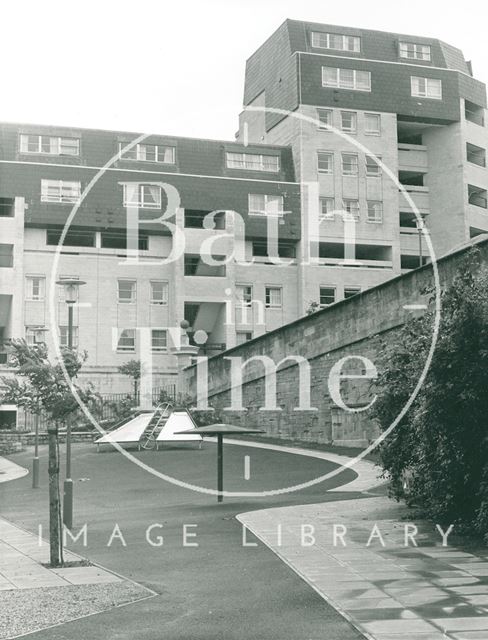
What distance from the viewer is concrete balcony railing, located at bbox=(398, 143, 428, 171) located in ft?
217

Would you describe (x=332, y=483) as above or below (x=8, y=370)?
below

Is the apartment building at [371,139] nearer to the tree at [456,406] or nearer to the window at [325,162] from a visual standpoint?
the window at [325,162]

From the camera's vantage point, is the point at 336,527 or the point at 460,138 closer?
the point at 336,527

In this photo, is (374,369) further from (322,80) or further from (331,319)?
(322,80)

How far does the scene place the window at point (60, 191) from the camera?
56344mm

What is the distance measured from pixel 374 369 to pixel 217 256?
31.4m

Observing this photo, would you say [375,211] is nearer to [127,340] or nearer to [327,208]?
[327,208]

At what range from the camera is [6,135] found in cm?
5816

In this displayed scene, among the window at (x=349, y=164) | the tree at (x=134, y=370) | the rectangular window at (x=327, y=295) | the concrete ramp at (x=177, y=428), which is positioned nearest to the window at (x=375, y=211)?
the window at (x=349, y=164)

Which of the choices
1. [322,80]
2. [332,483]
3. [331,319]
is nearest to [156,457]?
[331,319]

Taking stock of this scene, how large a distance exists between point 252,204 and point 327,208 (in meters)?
5.34

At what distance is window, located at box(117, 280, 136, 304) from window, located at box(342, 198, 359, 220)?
15.2 metres

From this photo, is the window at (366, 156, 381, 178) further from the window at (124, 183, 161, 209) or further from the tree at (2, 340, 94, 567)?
the tree at (2, 340, 94, 567)

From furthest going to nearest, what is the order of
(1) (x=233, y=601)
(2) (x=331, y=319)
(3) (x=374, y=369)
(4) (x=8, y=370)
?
(4) (x=8, y=370) → (2) (x=331, y=319) → (3) (x=374, y=369) → (1) (x=233, y=601)
